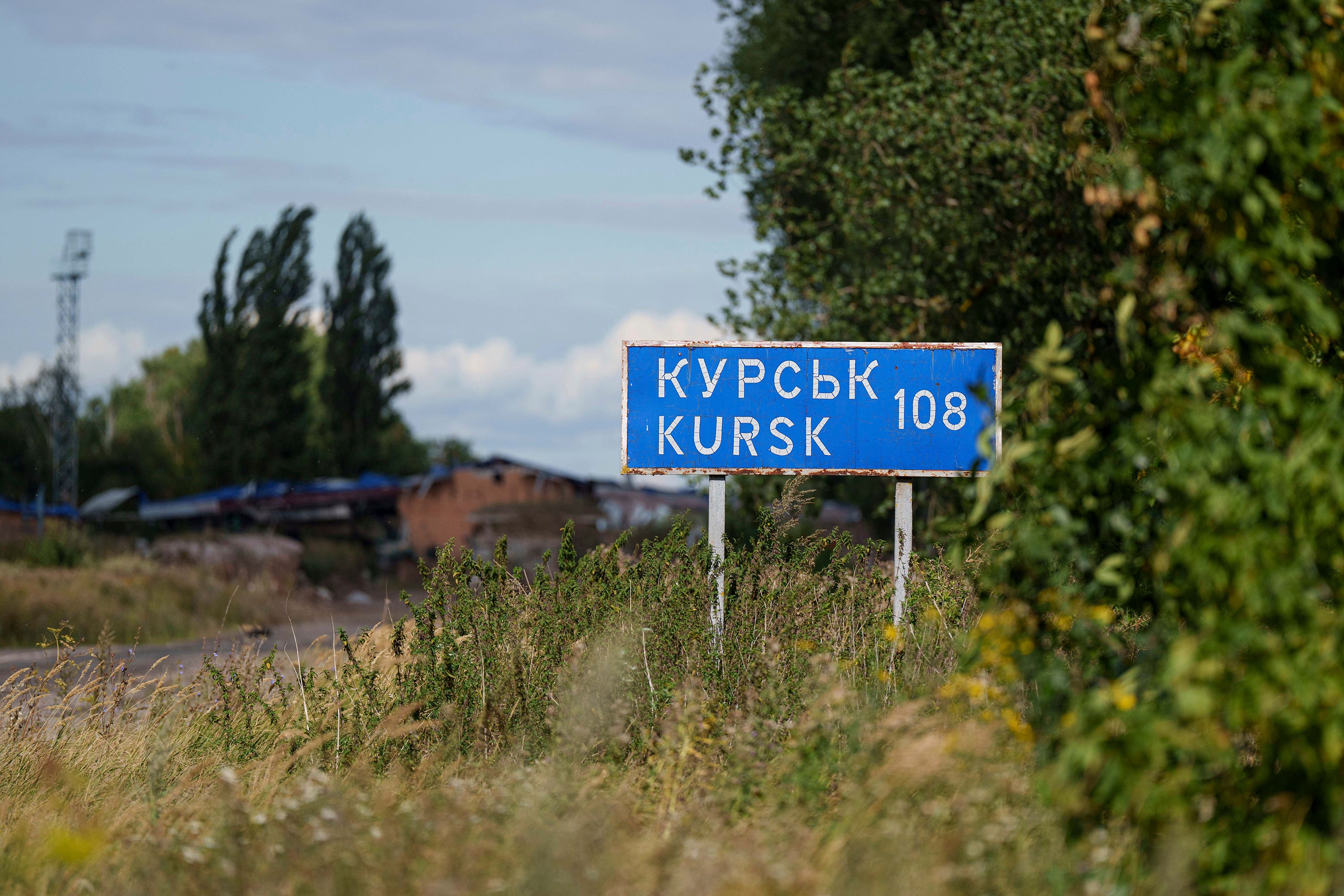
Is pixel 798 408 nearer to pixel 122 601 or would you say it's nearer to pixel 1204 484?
pixel 1204 484

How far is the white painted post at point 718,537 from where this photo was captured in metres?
7.04

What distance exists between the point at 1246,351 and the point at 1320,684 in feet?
3.32

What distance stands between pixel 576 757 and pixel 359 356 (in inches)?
1639

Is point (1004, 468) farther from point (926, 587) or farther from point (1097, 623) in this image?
point (926, 587)

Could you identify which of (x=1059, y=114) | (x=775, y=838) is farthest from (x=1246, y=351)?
(x=1059, y=114)

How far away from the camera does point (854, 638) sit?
23.5 feet

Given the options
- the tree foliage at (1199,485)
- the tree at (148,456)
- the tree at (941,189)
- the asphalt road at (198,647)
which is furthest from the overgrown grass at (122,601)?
the tree at (148,456)

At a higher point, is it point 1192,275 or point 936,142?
point 936,142

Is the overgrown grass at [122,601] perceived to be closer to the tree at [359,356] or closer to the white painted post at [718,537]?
the white painted post at [718,537]

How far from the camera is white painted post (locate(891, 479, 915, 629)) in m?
7.61

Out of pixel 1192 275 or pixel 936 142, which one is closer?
pixel 1192 275

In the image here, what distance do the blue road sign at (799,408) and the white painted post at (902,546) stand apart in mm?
210

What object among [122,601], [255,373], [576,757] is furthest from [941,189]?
[255,373]

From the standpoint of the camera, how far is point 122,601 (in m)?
21.3
